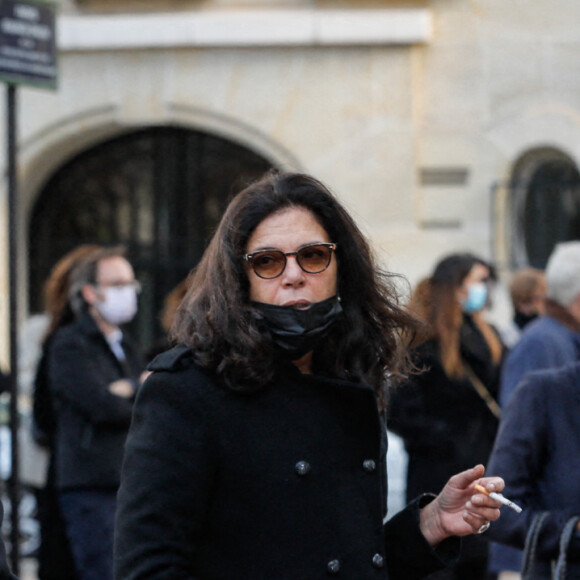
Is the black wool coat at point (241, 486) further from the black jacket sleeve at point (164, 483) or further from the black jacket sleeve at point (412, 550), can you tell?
the black jacket sleeve at point (412, 550)

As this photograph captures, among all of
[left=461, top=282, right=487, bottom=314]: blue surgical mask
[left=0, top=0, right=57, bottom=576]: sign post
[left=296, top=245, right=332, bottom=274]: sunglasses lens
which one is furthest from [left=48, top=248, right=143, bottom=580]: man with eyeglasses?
[left=296, top=245, right=332, bottom=274]: sunglasses lens

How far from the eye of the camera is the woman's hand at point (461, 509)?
2727mm

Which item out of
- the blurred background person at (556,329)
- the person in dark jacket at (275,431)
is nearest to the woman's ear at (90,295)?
the blurred background person at (556,329)

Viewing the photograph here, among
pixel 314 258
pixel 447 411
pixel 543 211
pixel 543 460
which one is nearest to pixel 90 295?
pixel 447 411

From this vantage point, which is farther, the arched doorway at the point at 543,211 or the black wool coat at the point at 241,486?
the arched doorway at the point at 543,211

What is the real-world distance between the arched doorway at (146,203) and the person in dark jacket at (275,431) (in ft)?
29.0

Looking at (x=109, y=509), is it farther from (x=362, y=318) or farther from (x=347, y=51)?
(x=347, y=51)

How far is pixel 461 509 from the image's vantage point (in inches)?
111

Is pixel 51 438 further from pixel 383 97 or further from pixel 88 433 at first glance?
pixel 383 97

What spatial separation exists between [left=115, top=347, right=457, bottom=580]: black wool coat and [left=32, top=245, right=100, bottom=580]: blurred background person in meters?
3.54

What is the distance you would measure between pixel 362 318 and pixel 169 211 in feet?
29.3

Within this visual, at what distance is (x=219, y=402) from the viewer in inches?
105

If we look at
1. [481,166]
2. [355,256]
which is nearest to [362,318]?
[355,256]

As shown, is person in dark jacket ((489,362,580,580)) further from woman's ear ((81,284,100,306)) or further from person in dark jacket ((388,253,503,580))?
woman's ear ((81,284,100,306))
